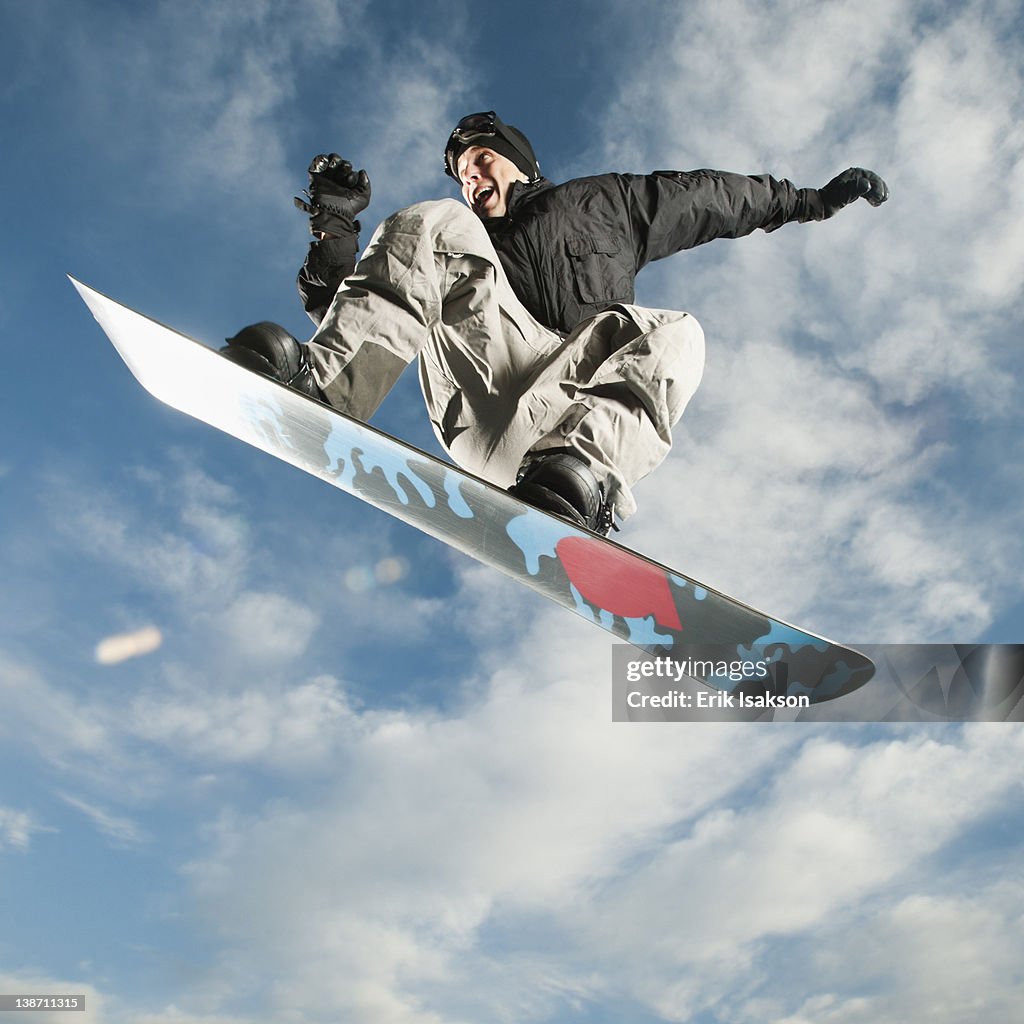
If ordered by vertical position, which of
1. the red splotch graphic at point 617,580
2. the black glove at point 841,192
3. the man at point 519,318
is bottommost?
the red splotch graphic at point 617,580

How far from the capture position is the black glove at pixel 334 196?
4395 millimetres

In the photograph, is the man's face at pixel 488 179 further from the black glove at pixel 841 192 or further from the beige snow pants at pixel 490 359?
the black glove at pixel 841 192

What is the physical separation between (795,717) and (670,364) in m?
1.43

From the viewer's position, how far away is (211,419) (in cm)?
374

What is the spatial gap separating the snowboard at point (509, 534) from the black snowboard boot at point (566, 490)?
103 millimetres

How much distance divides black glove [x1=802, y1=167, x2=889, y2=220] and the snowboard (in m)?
3.66

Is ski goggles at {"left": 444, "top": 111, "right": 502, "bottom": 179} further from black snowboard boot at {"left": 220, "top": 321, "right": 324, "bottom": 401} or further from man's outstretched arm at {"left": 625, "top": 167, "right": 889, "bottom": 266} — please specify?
black snowboard boot at {"left": 220, "top": 321, "right": 324, "bottom": 401}

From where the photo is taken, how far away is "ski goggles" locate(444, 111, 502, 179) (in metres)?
4.96

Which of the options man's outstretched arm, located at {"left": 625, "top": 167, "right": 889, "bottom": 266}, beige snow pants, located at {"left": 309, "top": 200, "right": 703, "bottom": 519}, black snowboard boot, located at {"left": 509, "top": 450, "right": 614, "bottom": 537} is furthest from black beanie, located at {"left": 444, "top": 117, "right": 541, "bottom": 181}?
black snowboard boot, located at {"left": 509, "top": 450, "right": 614, "bottom": 537}

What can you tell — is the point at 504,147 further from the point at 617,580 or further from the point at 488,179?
the point at 617,580

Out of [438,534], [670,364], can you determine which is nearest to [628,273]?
[670,364]

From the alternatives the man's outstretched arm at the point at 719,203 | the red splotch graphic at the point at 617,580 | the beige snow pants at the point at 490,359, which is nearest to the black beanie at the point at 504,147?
the man's outstretched arm at the point at 719,203

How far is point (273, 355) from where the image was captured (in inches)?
135

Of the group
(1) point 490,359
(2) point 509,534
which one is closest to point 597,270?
(1) point 490,359
